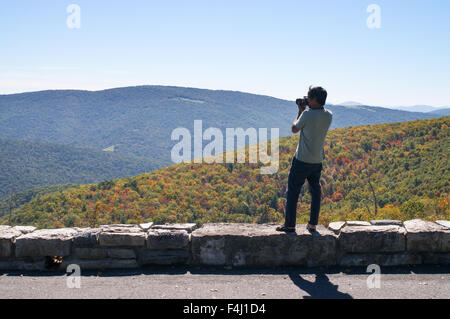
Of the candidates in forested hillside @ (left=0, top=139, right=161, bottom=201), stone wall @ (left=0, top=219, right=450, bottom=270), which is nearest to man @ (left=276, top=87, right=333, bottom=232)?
stone wall @ (left=0, top=219, right=450, bottom=270)

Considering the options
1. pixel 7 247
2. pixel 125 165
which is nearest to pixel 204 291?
pixel 7 247

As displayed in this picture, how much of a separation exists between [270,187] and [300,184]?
2261cm

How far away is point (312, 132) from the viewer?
4.91 m

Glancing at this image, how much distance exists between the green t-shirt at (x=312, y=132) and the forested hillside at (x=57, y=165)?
3668 inches

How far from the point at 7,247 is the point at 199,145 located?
161 meters

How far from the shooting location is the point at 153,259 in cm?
527

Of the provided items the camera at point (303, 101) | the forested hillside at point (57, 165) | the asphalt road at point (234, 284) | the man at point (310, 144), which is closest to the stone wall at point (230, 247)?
the asphalt road at point (234, 284)

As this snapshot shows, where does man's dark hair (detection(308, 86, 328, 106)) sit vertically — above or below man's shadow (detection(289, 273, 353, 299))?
above

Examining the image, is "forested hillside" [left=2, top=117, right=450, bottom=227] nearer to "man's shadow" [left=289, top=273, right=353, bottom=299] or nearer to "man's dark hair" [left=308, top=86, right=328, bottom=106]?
"man's shadow" [left=289, top=273, right=353, bottom=299]

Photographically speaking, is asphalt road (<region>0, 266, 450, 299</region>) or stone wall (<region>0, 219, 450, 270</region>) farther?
stone wall (<region>0, 219, 450, 270</region>)

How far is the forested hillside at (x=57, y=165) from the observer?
97875 mm

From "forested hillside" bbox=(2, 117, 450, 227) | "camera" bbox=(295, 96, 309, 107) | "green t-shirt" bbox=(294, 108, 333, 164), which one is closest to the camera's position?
"green t-shirt" bbox=(294, 108, 333, 164)

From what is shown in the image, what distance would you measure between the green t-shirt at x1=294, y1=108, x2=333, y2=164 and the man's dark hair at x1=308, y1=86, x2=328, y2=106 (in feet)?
0.44

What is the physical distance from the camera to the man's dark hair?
4934mm
